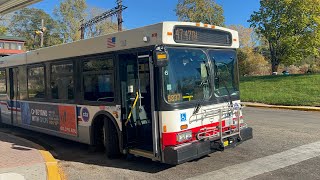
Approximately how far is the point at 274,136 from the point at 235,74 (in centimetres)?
265

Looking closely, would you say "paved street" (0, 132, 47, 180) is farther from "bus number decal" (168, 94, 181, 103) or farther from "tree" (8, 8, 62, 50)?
"tree" (8, 8, 62, 50)

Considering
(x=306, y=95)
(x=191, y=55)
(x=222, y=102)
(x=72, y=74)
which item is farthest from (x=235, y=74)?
(x=306, y=95)

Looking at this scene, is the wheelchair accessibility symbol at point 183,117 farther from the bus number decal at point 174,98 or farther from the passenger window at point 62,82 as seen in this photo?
the passenger window at point 62,82

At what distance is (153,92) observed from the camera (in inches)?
249

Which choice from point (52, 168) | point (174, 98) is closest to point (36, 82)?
point (52, 168)

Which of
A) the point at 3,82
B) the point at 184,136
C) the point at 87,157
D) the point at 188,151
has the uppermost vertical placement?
the point at 3,82

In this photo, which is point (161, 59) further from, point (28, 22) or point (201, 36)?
point (28, 22)

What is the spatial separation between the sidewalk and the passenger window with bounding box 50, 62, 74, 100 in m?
1.50

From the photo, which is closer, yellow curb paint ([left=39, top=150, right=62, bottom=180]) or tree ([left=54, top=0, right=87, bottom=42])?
yellow curb paint ([left=39, top=150, right=62, bottom=180])

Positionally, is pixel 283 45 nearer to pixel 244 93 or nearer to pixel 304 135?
pixel 244 93

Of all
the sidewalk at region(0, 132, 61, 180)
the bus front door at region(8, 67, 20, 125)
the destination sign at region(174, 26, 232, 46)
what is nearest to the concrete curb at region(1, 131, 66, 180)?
the sidewalk at region(0, 132, 61, 180)

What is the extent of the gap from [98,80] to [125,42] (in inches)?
50.7

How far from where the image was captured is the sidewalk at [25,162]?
252 inches

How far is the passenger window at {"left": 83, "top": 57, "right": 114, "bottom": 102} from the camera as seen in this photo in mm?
7477
